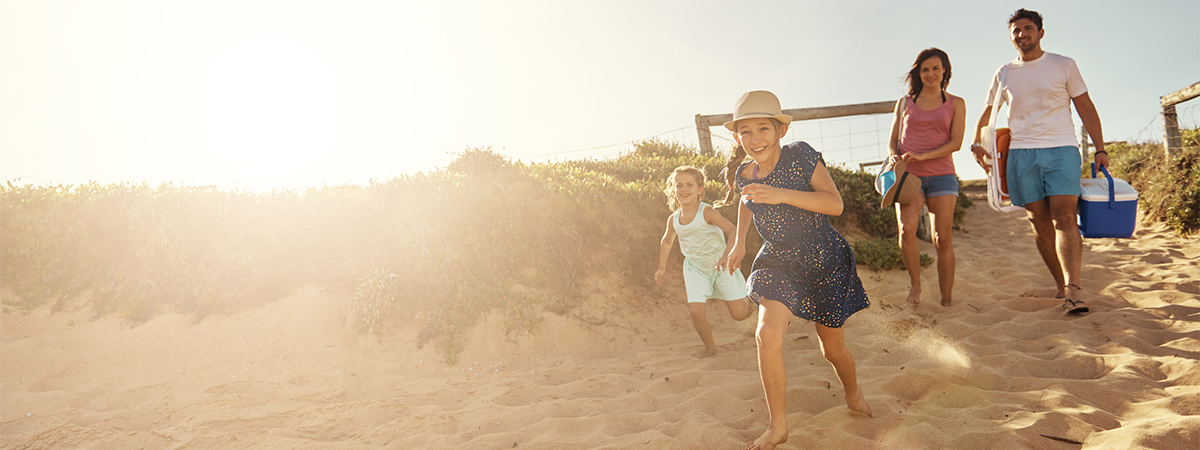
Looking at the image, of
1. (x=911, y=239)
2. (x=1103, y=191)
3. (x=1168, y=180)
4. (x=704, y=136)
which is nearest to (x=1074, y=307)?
(x=1103, y=191)

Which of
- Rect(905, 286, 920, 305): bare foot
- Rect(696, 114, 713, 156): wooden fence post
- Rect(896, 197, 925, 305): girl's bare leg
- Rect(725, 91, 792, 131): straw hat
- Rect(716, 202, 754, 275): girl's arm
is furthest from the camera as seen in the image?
Rect(696, 114, 713, 156): wooden fence post

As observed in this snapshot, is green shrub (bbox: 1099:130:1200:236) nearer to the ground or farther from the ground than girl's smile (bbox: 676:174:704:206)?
nearer to the ground

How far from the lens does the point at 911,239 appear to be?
196 inches

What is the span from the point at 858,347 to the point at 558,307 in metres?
2.67

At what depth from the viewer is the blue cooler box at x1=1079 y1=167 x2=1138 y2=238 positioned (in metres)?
4.40

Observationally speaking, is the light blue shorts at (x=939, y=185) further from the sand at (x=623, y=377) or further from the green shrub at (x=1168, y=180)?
the green shrub at (x=1168, y=180)

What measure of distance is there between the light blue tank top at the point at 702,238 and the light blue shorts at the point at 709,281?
60 mm

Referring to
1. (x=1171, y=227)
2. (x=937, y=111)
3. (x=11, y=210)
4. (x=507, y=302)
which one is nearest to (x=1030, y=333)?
(x=937, y=111)

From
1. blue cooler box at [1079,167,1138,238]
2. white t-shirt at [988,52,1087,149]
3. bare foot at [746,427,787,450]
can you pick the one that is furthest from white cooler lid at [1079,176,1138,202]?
bare foot at [746,427,787,450]

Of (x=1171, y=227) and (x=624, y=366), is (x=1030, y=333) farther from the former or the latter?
(x=1171, y=227)

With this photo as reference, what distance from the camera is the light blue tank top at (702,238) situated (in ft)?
15.5

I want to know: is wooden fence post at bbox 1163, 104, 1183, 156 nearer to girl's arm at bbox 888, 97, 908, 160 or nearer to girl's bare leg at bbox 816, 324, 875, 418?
girl's arm at bbox 888, 97, 908, 160

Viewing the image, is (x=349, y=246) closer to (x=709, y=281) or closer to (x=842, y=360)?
(x=709, y=281)

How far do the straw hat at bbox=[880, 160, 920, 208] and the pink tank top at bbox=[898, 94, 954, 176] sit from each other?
11cm
